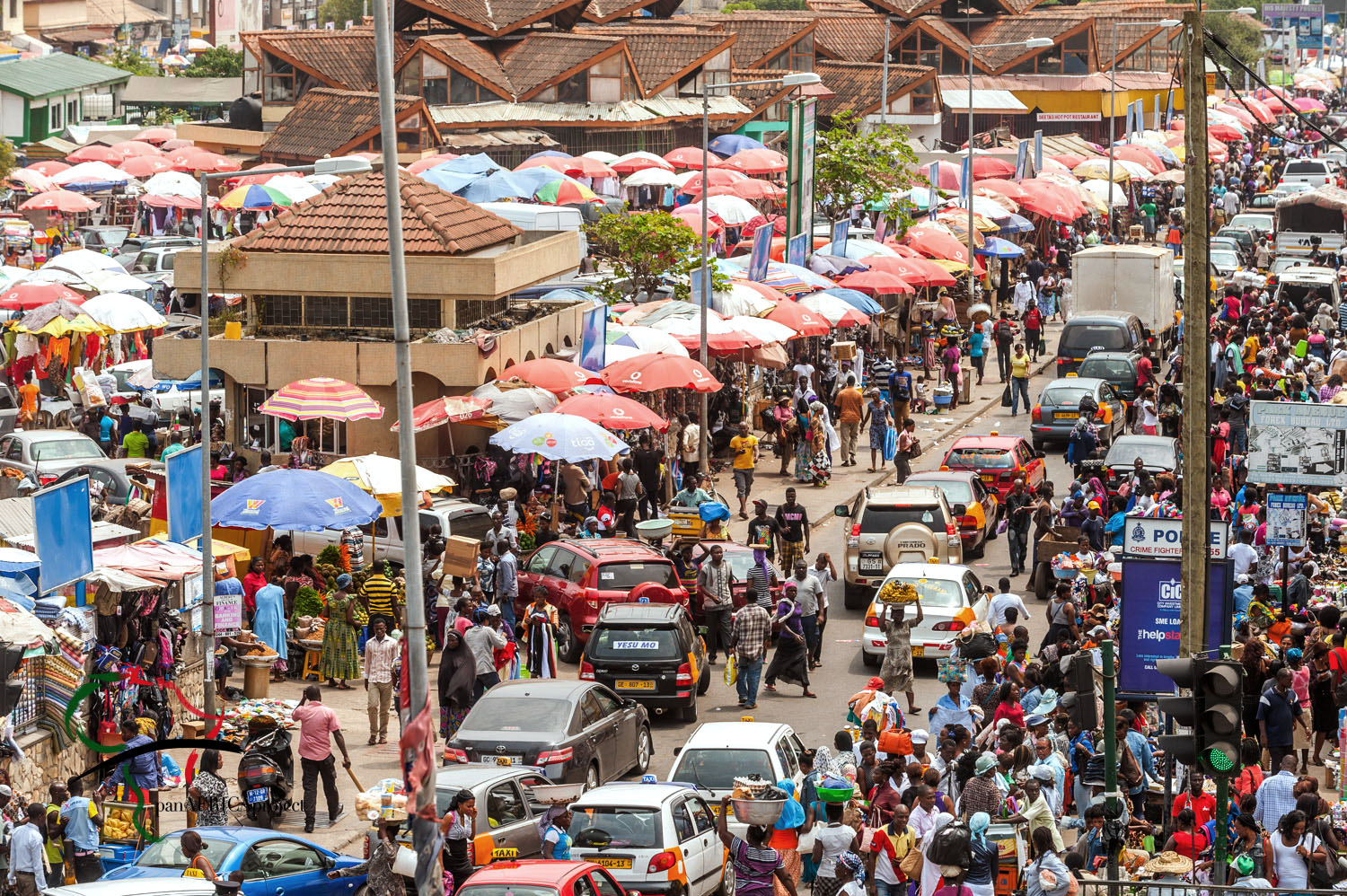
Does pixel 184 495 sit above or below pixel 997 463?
above

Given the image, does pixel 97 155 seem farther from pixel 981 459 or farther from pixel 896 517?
pixel 896 517

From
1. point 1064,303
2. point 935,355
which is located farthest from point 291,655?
point 1064,303

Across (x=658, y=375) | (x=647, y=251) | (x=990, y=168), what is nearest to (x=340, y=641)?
(x=658, y=375)

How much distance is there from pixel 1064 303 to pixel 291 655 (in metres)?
34.1

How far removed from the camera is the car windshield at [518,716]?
18.5 meters

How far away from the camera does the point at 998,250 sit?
2003 inches

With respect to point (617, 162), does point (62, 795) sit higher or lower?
lower

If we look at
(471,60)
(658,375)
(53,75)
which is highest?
(53,75)

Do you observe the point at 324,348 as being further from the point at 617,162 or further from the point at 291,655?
the point at 617,162

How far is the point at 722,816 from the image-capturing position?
1650 centimetres

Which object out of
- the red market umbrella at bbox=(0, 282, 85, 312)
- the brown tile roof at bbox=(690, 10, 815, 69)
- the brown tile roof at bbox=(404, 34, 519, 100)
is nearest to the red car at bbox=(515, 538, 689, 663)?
the red market umbrella at bbox=(0, 282, 85, 312)

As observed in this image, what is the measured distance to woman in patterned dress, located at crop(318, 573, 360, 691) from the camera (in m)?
22.9

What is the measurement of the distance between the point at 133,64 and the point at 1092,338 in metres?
75.3

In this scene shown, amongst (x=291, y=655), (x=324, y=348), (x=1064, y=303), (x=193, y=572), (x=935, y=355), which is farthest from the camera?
(x=1064, y=303)
